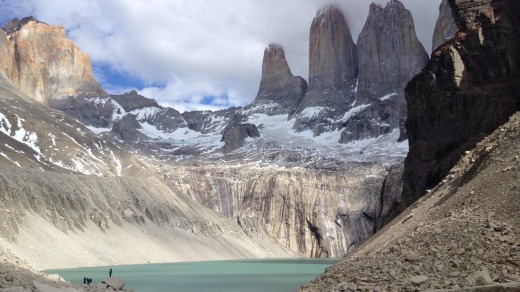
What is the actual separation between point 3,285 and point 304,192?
139915 millimetres

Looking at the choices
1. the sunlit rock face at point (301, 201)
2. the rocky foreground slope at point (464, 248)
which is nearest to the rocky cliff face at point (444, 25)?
the sunlit rock face at point (301, 201)

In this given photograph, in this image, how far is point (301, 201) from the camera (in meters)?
159

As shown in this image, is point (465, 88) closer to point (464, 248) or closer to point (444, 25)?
point (464, 248)

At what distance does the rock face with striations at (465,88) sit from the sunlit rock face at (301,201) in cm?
8617

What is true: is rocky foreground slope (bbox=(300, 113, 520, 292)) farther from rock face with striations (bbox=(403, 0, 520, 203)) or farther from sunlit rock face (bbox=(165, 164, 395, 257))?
sunlit rock face (bbox=(165, 164, 395, 257))

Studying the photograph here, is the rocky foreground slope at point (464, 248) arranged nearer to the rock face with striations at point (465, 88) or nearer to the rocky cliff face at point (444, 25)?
the rock face with striations at point (465, 88)

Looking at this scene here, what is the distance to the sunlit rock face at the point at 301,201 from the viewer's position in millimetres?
153375

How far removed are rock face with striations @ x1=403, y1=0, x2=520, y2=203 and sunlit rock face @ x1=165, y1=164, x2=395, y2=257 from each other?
86.2 meters

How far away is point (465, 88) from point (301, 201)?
10567 centimetres

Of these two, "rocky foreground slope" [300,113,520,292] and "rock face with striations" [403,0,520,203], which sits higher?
"rock face with striations" [403,0,520,203]

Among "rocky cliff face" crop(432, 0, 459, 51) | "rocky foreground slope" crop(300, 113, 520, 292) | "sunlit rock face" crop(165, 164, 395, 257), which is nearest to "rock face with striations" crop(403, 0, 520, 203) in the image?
"rocky foreground slope" crop(300, 113, 520, 292)

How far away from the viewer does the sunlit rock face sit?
15338 cm

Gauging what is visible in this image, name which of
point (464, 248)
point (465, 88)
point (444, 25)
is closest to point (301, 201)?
point (444, 25)

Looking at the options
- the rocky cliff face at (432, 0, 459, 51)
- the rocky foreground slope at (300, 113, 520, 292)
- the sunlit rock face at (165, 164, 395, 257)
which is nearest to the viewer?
the rocky foreground slope at (300, 113, 520, 292)
